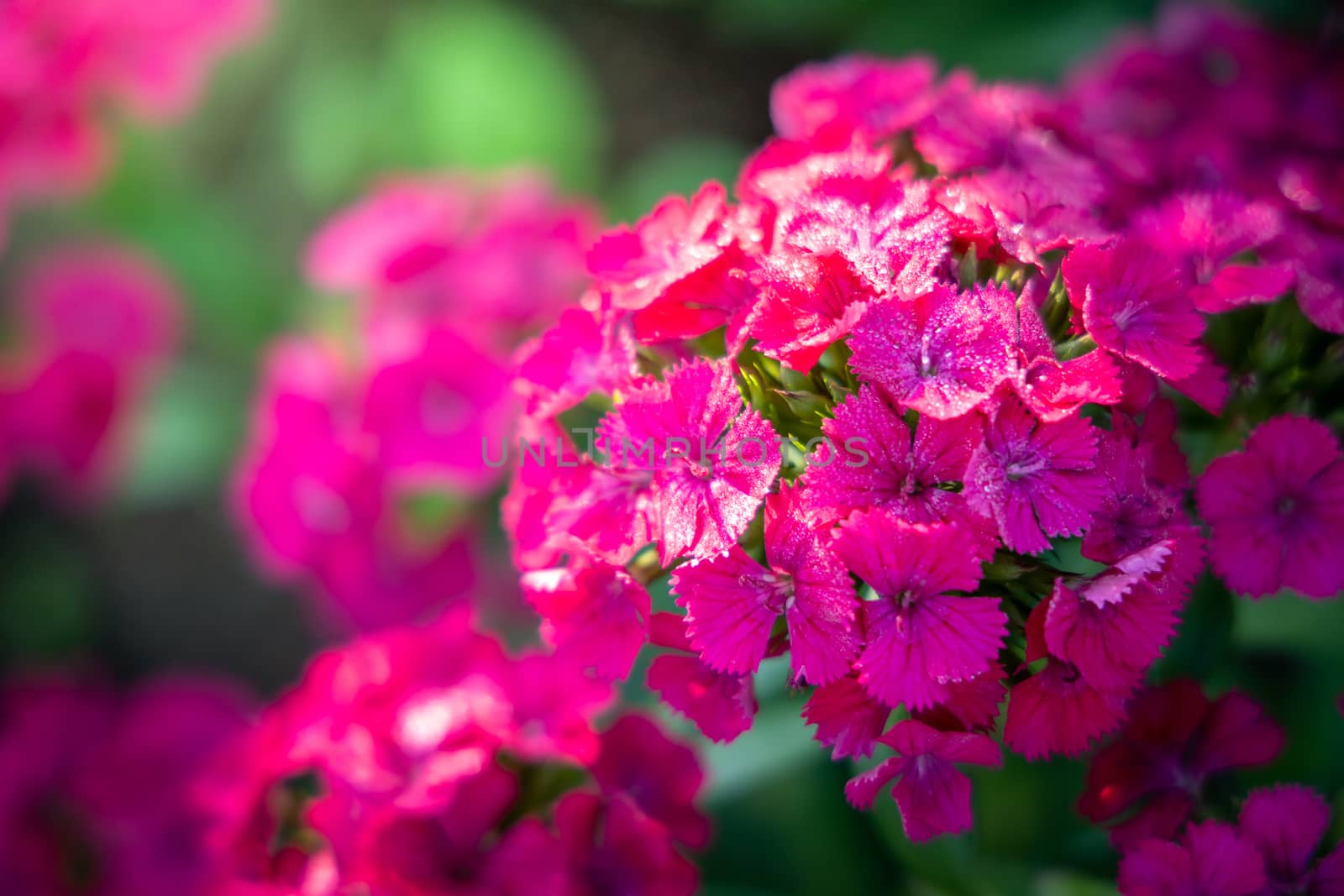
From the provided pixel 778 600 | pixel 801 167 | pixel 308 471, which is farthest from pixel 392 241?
pixel 778 600

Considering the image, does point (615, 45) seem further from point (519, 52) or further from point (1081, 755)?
point (1081, 755)

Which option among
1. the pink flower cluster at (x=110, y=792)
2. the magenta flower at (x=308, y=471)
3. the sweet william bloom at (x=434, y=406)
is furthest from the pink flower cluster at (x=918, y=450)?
the pink flower cluster at (x=110, y=792)

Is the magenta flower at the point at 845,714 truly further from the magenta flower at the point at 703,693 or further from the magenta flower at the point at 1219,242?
the magenta flower at the point at 1219,242

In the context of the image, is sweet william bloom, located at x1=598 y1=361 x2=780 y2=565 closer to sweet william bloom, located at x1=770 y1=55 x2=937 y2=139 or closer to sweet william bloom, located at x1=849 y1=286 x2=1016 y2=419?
sweet william bloom, located at x1=849 y1=286 x2=1016 y2=419

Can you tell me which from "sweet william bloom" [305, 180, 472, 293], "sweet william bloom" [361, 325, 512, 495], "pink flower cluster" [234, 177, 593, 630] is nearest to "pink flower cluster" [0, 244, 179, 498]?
"pink flower cluster" [234, 177, 593, 630]

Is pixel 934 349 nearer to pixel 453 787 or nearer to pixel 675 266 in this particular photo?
pixel 675 266

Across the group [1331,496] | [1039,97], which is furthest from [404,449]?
[1331,496]

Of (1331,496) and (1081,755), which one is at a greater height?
(1331,496)

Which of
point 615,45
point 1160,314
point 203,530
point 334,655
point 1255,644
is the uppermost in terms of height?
point 1160,314
